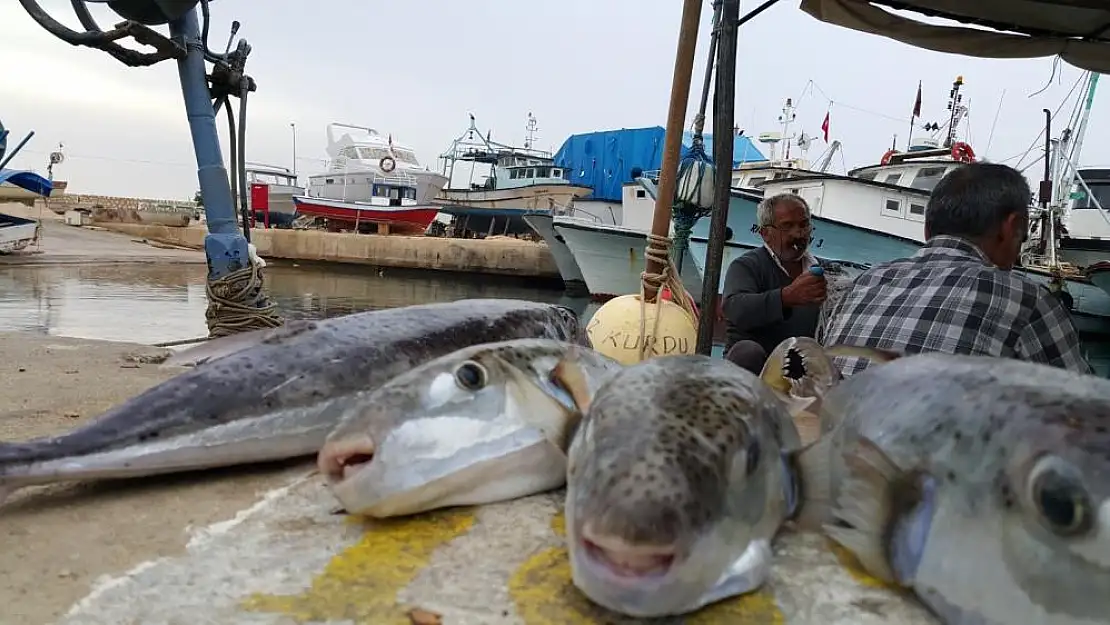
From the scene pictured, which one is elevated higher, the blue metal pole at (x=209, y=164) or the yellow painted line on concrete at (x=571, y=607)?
the blue metal pole at (x=209, y=164)

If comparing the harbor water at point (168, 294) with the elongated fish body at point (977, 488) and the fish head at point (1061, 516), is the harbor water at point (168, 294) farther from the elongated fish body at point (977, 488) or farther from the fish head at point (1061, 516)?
the fish head at point (1061, 516)

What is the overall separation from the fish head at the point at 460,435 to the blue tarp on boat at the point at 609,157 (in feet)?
87.5

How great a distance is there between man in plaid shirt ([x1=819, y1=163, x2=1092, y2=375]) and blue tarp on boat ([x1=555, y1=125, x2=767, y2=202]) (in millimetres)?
25511

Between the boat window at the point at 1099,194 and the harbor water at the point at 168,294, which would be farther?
the boat window at the point at 1099,194

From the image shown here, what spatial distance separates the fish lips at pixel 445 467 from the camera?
5.16 ft

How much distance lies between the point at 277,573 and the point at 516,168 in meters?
33.2

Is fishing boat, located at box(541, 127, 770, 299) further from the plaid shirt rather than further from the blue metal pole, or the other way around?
the plaid shirt

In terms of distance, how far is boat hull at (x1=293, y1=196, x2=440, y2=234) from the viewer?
33156 millimetres

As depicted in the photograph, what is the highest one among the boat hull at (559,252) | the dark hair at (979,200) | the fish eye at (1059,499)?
the dark hair at (979,200)

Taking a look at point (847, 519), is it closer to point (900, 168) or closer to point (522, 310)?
point (522, 310)

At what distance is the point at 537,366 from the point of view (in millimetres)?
1791

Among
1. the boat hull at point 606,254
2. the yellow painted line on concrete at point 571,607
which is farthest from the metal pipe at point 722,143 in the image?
the boat hull at point 606,254

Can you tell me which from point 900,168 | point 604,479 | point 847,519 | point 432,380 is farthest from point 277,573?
point 900,168

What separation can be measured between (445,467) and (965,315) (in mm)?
1786
